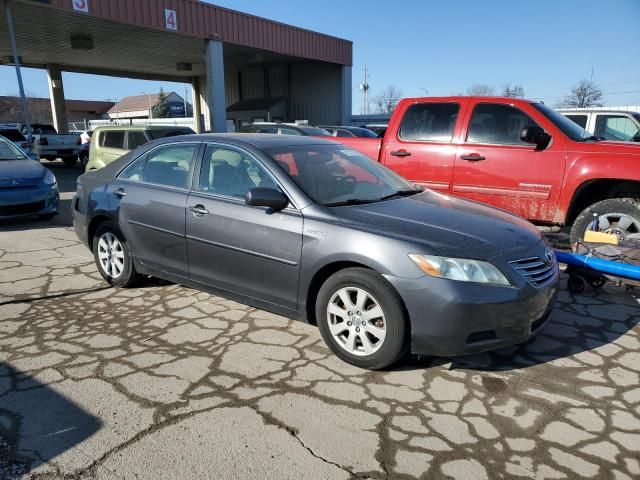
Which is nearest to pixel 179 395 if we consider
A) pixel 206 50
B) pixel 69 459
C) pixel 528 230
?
pixel 69 459

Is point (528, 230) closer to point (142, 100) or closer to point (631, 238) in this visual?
point (631, 238)

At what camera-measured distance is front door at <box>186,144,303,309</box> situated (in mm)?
3547

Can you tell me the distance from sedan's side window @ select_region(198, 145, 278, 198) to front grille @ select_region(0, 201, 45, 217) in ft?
16.7

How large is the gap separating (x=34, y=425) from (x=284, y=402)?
1.37 metres

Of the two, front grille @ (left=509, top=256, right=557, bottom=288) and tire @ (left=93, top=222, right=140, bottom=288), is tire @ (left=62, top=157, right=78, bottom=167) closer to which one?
tire @ (left=93, top=222, right=140, bottom=288)

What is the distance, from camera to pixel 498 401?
2.95 m

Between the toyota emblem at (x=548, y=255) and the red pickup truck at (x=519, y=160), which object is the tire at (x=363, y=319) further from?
the red pickup truck at (x=519, y=160)

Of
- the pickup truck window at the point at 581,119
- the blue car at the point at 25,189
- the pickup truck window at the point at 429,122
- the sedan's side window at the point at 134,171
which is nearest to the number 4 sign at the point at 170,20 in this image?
the blue car at the point at 25,189

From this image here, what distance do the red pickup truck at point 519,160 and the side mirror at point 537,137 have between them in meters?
0.01

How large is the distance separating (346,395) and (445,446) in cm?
68

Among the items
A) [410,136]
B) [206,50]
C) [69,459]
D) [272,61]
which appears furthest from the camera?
[272,61]

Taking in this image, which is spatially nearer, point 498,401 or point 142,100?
point 498,401

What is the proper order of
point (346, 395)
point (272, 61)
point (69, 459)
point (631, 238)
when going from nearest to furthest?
1. point (69, 459)
2. point (346, 395)
3. point (631, 238)
4. point (272, 61)

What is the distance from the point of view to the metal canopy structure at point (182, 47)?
17.6m
